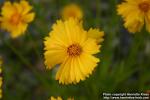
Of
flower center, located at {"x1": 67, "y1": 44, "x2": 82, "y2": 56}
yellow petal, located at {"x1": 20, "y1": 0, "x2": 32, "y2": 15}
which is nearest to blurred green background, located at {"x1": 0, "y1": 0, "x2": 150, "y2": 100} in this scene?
yellow petal, located at {"x1": 20, "y1": 0, "x2": 32, "y2": 15}

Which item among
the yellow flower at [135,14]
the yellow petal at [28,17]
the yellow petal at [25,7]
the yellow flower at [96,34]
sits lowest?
the yellow flower at [96,34]

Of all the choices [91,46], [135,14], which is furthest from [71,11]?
[91,46]

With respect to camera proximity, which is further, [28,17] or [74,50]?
[28,17]

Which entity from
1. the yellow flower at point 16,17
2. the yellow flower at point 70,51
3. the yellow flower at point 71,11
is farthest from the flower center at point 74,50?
the yellow flower at point 71,11

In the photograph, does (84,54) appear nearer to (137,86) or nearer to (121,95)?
(121,95)

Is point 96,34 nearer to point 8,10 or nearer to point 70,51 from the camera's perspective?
point 70,51

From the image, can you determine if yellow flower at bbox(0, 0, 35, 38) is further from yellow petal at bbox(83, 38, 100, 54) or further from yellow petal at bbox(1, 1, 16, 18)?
yellow petal at bbox(83, 38, 100, 54)

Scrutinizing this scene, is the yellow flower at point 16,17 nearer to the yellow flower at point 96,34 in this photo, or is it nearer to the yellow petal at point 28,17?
the yellow petal at point 28,17
